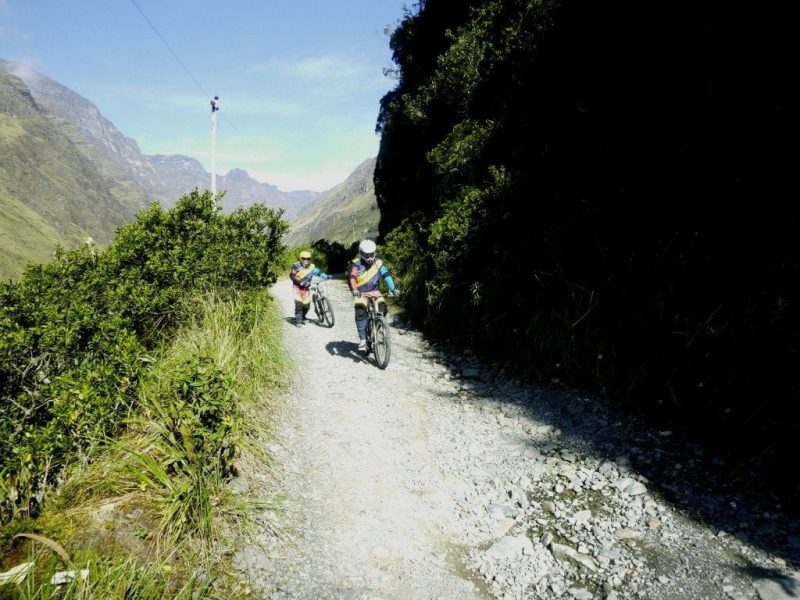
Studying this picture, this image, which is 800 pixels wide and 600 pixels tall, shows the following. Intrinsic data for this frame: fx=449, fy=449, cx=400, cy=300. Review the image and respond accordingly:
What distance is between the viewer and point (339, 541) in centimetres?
425

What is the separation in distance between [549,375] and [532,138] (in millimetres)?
5756

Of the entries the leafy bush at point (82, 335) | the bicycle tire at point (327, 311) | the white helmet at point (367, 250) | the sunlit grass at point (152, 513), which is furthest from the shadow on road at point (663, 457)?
the bicycle tire at point (327, 311)

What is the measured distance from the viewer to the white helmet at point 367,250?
8.62 metres

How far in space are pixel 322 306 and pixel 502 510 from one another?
845 cm

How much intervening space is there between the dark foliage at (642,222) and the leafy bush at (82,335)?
5.40 metres

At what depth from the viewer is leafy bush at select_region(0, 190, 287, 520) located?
11.8ft

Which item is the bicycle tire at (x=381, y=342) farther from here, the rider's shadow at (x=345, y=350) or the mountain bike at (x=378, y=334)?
the rider's shadow at (x=345, y=350)

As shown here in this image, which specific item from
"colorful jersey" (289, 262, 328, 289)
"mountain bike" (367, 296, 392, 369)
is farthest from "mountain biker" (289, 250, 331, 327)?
"mountain bike" (367, 296, 392, 369)

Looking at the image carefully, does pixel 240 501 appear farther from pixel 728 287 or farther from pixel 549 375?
pixel 728 287

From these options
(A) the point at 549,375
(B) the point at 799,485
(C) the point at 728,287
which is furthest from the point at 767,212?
(A) the point at 549,375

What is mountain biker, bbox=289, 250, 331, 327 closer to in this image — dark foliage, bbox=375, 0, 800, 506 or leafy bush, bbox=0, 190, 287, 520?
dark foliage, bbox=375, 0, 800, 506

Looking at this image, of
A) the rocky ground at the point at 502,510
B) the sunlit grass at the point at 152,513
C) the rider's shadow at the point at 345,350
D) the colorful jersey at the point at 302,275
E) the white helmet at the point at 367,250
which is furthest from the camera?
the colorful jersey at the point at 302,275

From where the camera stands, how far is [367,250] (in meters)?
8.72

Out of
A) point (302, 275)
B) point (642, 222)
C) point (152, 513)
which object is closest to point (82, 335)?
point (152, 513)
